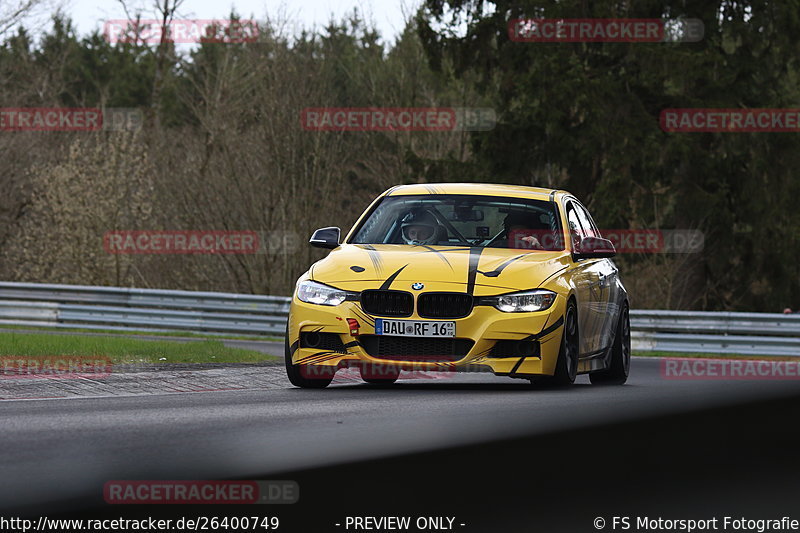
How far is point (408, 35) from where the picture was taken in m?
37.4

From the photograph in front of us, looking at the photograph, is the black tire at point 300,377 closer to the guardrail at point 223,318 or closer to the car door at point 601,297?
the car door at point 601,297

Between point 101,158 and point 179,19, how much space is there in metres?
5.96

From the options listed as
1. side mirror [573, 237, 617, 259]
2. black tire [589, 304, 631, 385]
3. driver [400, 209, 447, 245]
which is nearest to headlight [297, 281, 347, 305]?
driver [400, 209, 447, 245]

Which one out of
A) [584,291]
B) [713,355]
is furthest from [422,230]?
[713,355]

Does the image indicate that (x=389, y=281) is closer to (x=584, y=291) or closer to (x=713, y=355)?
(x=584, y=291)

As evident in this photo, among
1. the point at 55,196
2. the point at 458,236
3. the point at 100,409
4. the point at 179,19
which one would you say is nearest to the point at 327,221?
the point at 55,196

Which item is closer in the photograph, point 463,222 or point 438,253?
point 438,253

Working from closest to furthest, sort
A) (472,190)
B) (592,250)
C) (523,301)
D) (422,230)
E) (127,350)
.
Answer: (523,301) < (422,230) < (592,250) < (472,190) < (127,350)

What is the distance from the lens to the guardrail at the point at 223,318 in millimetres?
23109

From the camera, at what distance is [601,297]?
44.4ft

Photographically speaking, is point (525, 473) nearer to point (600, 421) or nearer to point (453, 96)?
point (600, 421)

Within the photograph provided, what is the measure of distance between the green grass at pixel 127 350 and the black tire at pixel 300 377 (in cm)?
240

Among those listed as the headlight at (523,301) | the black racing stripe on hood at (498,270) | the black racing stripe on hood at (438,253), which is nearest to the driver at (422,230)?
the black racing stripe on hood at (438,253)

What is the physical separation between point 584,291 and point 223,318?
15.1 metres
